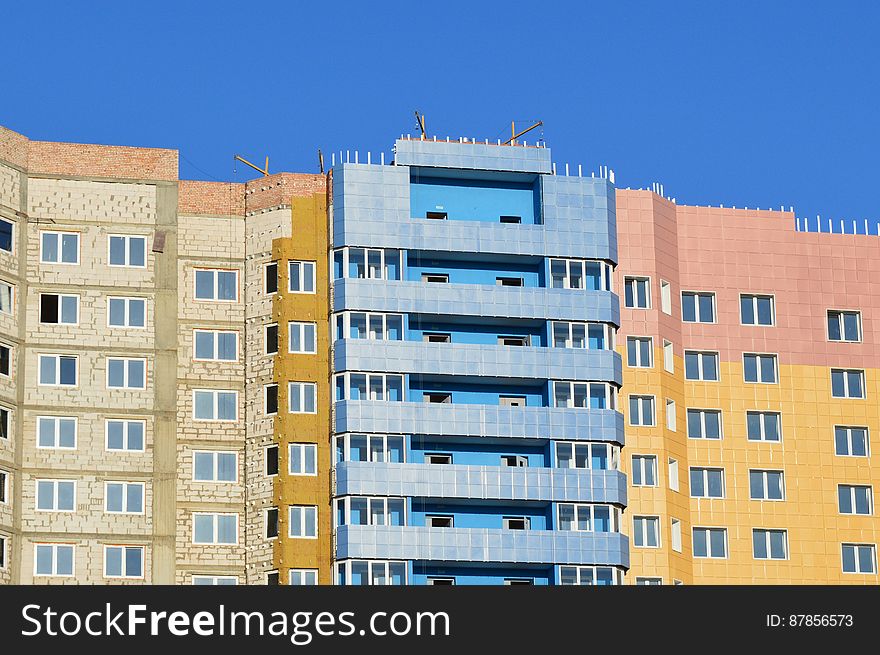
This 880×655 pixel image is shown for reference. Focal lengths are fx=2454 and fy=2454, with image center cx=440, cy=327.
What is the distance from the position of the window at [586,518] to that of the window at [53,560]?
25142 millimetres

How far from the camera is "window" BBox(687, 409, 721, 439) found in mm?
A: 132550

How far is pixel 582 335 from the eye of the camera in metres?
130

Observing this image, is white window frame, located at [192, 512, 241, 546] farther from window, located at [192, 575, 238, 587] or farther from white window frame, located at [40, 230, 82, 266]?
white window frame, located at [40, 230, 82, 266]

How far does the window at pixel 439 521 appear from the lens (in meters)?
127

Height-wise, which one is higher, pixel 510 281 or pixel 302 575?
pixel 510 281

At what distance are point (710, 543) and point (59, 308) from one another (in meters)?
36.5

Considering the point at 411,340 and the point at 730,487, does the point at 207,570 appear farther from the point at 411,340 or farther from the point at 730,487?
the point at 730,487

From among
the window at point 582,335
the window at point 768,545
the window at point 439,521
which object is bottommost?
the window at point 768,545

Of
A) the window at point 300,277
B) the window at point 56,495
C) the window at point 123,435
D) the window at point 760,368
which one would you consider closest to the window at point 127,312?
the window at point 123,435

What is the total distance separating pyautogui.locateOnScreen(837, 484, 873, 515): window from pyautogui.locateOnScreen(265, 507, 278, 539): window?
1227 inches

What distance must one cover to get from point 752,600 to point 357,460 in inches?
1635

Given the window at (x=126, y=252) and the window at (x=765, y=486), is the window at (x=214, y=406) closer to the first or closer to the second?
the window at (x=126, y=252)

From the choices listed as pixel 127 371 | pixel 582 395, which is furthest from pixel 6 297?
pixel 582 395

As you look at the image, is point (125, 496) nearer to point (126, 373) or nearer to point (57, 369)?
Answer: point (126, 373)
